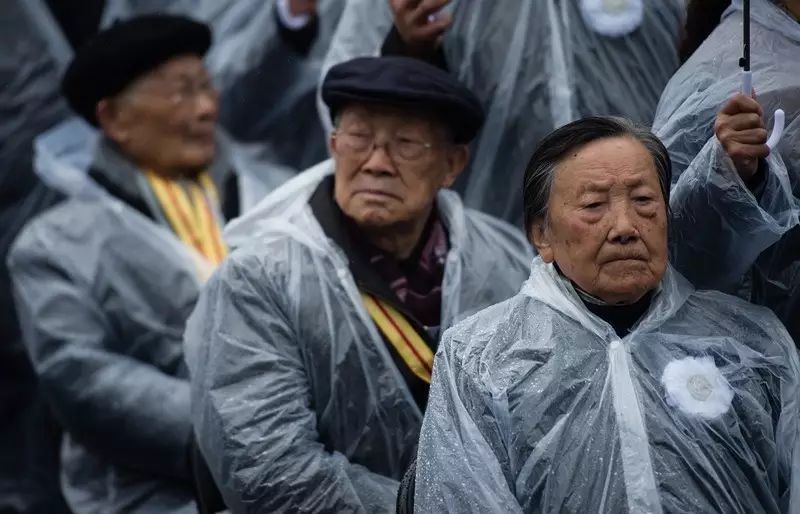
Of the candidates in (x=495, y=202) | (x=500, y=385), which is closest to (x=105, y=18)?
(x=495, y=202)

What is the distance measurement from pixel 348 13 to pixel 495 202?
59 centimetres

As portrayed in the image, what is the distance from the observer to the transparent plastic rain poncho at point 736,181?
9.31ft

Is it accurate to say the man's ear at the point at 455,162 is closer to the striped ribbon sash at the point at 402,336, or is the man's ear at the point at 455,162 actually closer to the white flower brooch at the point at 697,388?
the striped ribbon sash at the point at 402,336

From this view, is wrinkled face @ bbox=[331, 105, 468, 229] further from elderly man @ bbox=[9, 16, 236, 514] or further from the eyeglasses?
elderly man @ bbox=[9, 16, 236, 514]

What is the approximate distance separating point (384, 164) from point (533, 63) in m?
0.50

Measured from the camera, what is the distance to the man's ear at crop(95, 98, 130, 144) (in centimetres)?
419

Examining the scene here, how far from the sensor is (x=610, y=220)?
8.77 feet

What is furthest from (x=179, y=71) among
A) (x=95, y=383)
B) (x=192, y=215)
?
(x=95, y=383)

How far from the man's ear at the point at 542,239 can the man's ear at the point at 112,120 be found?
1.68 metres

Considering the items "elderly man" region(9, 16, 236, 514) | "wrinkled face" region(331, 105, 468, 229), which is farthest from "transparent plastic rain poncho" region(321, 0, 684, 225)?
"elderly man" region(9, 16, 236, 514)

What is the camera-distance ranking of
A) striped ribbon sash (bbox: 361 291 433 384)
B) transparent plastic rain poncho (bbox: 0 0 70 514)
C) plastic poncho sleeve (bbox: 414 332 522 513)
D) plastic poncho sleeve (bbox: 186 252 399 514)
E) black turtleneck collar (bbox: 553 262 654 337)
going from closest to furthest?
plastic poncho sleeve (bbox: 414 332 522 513)
black turtleneck collar (bbox: 553 262 654 337)
plastic poncho sleeve (bbox: 186 252 399 514)
striped ribbon sash (bbox: 361 291 433 384)
transparent plastic rain poncho (bbox: 0 0 70 514)

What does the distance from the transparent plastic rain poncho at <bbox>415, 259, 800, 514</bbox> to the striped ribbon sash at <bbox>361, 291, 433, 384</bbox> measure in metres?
0.54

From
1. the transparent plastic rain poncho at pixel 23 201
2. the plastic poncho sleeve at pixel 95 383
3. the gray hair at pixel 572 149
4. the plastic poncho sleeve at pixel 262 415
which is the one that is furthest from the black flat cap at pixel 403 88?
the transparent plastic rain poncho at pixel 23 201

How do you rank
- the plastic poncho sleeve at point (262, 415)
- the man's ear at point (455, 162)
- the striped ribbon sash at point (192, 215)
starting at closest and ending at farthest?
the plastic poncho sleeve at point (262, 415)
the man's ear at point (455, 162)
the striped ribbon sash at point (192, 215)
